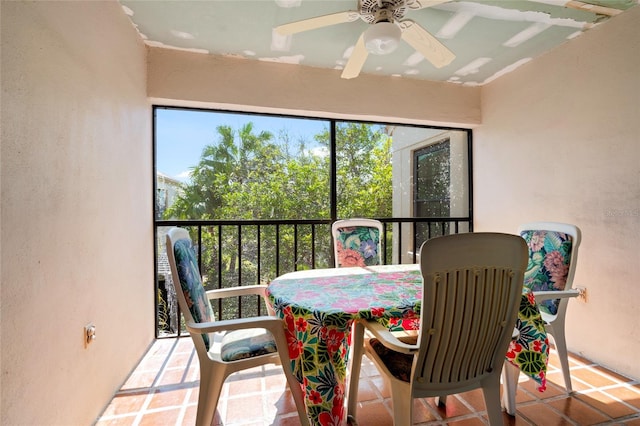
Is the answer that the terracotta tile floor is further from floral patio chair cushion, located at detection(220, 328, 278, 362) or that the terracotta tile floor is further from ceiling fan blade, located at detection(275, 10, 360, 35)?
ceiling fan blade, located at detection(275, 10, 360, 35)

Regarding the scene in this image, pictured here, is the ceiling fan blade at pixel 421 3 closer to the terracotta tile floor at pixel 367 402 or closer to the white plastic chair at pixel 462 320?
the white plastic chair at pixel 462 320

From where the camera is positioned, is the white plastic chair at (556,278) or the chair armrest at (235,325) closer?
the chair armrest at (235,325)

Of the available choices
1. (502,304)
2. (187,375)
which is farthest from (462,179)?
(187,375)

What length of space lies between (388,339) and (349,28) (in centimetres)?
196

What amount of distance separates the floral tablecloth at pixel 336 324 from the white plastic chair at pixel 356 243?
69 cm

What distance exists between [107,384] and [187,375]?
45 centimetres

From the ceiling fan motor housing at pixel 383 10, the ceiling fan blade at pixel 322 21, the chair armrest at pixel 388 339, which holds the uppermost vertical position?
the ceiling fan motor housing at pixel 383 10

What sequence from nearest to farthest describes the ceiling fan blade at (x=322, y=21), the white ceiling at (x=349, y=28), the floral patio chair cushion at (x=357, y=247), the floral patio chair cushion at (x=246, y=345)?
1. the floral patio chair cushion at (x=246, y=345)
2. the ceiling fan blade at (x=322, y=21)
3. the white ceiling at (x=349, y=28)
4. the floral patio chair cushion at (x=357, y=247)

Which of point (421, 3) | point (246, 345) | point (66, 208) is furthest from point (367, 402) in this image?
point (421, 3)

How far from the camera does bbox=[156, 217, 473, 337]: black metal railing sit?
8.81 feet

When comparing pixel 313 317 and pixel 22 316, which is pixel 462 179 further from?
pixel 22 316

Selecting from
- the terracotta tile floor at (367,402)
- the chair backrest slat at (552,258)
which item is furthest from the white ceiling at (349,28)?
the terracotta tile floor at (367,402)

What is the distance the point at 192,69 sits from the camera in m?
2.49

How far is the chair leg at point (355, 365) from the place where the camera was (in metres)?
1.54
